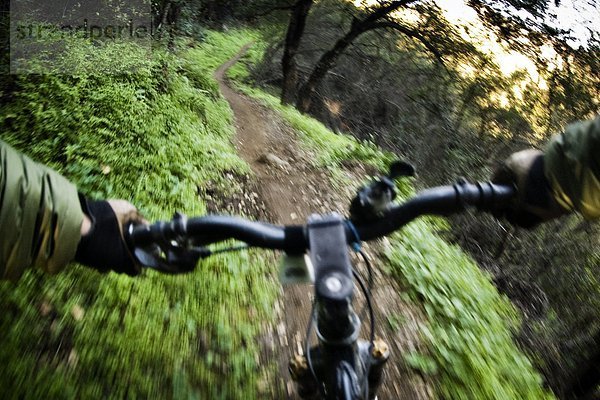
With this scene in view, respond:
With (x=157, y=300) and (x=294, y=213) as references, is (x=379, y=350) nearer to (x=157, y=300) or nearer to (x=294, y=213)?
(x=157, y=300)

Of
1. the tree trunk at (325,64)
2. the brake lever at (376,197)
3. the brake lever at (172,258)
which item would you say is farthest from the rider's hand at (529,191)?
the tree trunk at (325,64)

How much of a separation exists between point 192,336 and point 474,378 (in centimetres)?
236

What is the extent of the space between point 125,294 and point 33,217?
5.82 ft

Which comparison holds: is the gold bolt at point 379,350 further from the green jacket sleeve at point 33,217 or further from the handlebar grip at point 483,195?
the green jacket sleeve at point 33,217

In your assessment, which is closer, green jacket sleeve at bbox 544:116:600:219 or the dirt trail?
green jacket sleeve at bbox 544:116:600:219

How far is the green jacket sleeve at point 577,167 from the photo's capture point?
54.1 inches

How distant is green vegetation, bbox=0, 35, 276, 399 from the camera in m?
2.41

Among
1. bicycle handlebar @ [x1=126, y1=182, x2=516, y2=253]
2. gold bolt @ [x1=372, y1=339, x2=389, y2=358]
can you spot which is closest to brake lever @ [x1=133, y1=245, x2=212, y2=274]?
bicycle handlebar @ [x1=126, y1=182, x2=516, y2=253]

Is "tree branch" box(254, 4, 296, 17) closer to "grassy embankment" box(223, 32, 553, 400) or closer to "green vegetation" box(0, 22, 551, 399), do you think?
"green vegetation" box(0, 22, 551, 399)

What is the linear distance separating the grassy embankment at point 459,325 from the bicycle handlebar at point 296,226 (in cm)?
215

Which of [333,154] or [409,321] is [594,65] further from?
[409,321]

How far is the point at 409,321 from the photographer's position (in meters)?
3.69

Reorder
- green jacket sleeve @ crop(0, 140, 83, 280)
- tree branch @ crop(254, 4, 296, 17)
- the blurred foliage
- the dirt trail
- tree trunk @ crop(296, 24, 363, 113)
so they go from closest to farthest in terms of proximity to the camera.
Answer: green jacket sleeve @ crop(0, 140, 83, 280) → the dirt trail → the blurred foliage → tree branch @ crop(254, 4, 296, 17) → tree trunk @ crop(296, 24, 363, 113)

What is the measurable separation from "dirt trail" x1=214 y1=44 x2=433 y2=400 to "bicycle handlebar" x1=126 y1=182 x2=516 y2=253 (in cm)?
178
